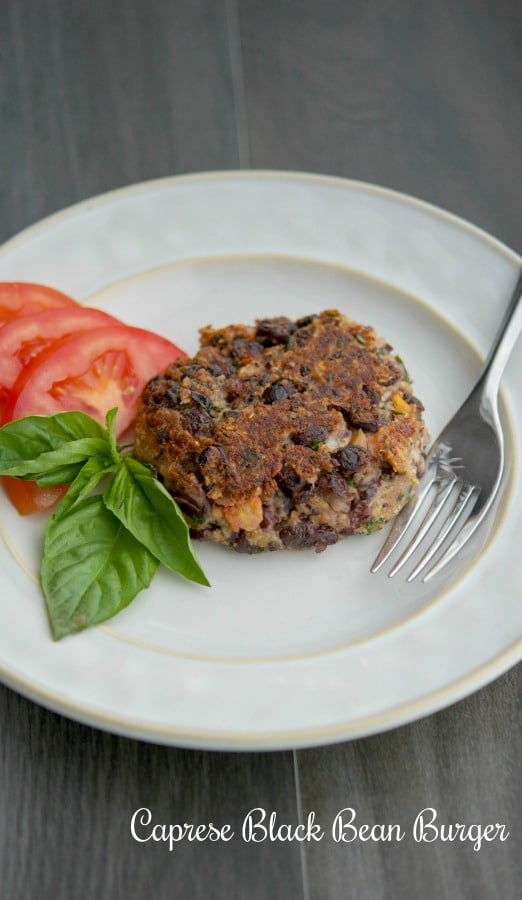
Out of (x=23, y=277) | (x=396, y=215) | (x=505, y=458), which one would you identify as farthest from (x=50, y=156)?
(x=505, y=458)

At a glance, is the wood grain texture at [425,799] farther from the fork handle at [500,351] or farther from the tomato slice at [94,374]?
the tomato slice at [94,374]

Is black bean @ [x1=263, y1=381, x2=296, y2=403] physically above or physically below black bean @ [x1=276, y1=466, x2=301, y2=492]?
above

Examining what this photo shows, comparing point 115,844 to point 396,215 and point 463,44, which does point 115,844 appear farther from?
point 463,44

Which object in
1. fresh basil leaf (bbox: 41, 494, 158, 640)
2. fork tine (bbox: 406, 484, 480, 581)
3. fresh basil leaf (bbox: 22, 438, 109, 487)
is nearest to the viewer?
fresh basil leaf (bbox: 41, 494, 158, 640)

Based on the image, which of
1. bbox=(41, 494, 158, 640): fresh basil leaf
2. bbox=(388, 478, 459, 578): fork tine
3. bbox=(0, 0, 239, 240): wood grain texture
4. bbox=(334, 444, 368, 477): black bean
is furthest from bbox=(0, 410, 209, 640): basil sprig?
bbox=(0, 0, 239, 240): wood grain texture

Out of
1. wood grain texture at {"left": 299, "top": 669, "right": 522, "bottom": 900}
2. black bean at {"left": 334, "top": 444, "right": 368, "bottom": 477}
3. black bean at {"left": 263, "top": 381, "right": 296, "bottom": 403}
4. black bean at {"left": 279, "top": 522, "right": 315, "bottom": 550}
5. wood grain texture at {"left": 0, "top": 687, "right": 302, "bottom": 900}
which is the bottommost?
wood grain texture at {"left": 0, "top": 687, "right": 302, "bottom": 900}

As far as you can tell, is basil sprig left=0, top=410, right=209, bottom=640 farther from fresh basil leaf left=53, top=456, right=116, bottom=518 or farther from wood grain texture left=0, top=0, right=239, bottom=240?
wood grain texture left=0, top=0, right=239, bottom=240
